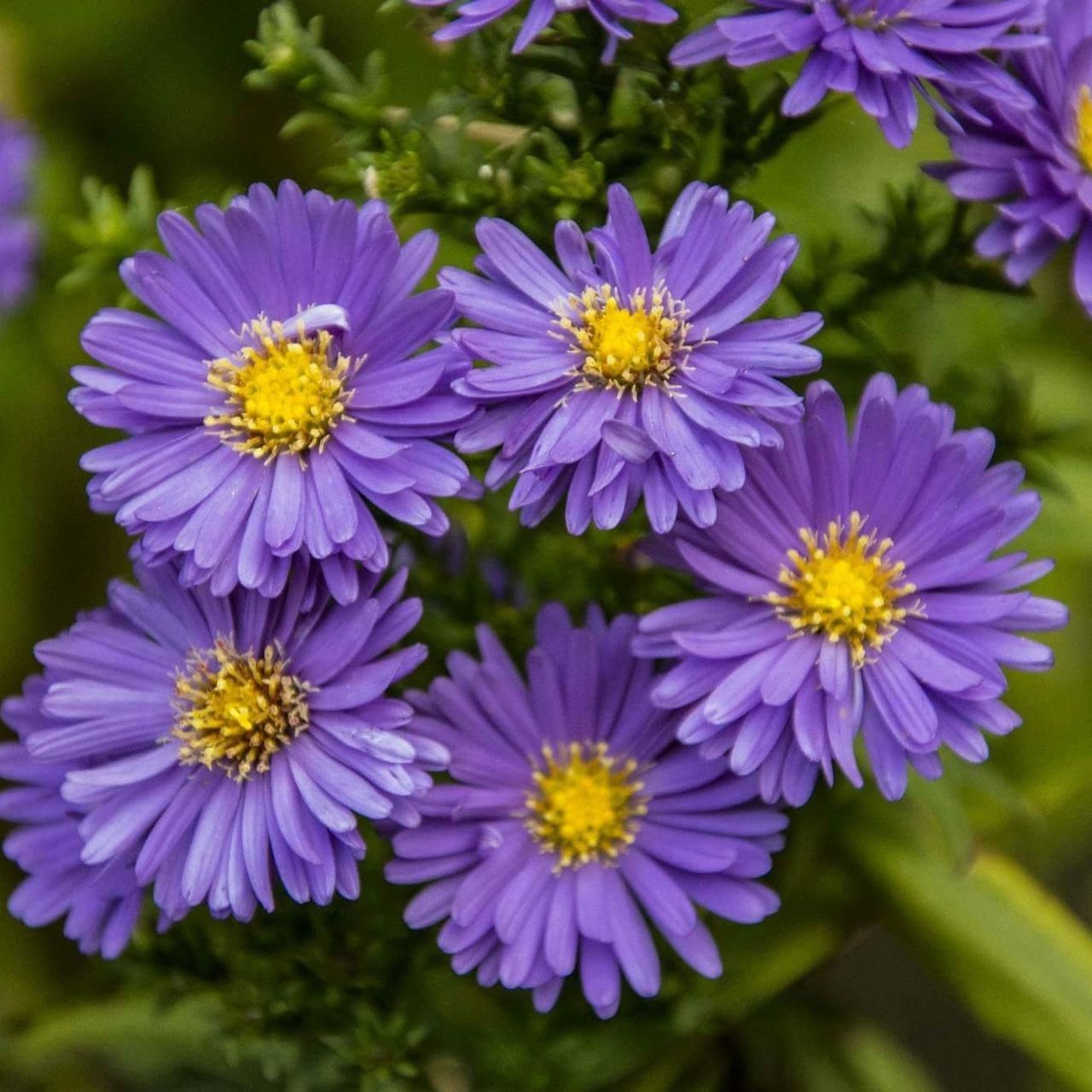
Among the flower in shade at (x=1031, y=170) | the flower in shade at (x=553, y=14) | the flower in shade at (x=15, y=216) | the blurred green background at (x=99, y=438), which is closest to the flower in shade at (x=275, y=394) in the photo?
the flower in shade at (x=553, y=14)

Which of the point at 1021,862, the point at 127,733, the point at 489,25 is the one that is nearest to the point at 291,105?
the point at 489,25

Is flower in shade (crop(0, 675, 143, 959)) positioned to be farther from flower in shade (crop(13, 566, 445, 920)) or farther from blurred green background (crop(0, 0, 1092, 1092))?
blurred green background (crop(0, 0, 1092, 1092))

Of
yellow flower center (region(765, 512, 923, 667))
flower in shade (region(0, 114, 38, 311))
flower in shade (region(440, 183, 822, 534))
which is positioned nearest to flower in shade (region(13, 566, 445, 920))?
flower in shade (region(440, 183, 822, 534))

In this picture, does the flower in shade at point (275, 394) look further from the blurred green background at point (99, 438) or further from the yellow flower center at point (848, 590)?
the blurred green background at point (99, 438)

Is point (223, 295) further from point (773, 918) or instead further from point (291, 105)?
point (291, 105)

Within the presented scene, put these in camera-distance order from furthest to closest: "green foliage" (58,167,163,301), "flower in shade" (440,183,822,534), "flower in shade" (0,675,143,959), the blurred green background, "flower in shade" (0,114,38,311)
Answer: "flower in shade" (0,114,38,311), the blurred green background, "green foliage" (58,167,163,301), "flower in shade" (0,675,143,959), "flower in shade" (440,183,822,534)

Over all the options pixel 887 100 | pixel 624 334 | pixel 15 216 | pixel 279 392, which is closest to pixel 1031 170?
pixel 887 100
